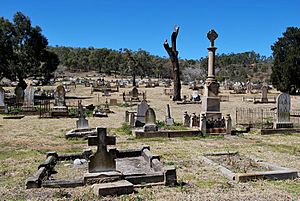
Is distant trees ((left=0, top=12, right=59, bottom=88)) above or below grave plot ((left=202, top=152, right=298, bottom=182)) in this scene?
above

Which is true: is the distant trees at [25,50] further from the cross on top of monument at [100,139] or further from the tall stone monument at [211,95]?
the cross on top of monument at [100,139]

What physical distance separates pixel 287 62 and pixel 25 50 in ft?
114

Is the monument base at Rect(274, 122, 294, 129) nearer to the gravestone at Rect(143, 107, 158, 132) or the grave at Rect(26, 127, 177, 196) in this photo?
the gravestone at Rect(143, 107, 158, 132)

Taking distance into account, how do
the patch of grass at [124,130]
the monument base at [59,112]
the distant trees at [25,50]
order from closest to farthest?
1. the patch of grass at [124,130]
2. the monument base at [59,112]
3. the distant trees at [25,50]

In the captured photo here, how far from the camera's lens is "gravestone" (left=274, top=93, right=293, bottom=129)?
16.7m

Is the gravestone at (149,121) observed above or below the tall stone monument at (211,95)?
below

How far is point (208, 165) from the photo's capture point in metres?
9.83

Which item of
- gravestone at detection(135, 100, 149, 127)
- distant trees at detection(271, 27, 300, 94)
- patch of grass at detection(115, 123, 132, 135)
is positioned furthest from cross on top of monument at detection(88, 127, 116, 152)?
distant trees at detection(271, 27, 300, 94)

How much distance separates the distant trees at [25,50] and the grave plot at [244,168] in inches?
1290

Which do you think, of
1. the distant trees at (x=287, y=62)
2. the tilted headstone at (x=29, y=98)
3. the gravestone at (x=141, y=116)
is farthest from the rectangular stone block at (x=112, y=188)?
the distant trees at (x=287, y=62)

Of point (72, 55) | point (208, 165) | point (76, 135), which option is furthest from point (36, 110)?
point (72, 55)

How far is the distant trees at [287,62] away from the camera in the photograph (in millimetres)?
48306

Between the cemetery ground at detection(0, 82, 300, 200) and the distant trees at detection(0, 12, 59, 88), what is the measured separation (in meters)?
21.2

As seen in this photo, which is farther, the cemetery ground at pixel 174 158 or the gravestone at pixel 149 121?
the gravestone at pixel 149 121
